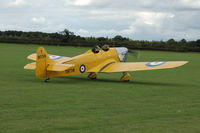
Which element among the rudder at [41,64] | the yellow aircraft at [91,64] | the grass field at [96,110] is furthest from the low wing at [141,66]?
the rudder at [41,64]

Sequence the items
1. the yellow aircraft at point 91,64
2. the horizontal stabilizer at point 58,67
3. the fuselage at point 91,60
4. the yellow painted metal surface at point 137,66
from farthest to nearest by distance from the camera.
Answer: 1. the yellow painted metal surface at point 137,66
2. the fuselage at point 91,60
3. the yellow aircraft at point 91,64
4. the horizontal stabilizer at point 58,67

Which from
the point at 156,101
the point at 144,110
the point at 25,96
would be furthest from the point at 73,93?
the point at 144,110

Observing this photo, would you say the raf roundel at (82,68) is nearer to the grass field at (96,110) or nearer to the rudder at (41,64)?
the rudder at (41,64)

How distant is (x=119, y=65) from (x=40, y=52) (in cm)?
422

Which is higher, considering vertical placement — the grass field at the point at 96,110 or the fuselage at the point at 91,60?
the fuselage at the point at 91,60

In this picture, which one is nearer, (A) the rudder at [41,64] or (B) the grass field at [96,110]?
(B) the grass field at [96,110]

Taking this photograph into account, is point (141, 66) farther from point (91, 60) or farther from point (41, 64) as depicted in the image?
point (41, 64)

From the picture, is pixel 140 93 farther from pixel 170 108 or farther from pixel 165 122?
pixel 165 122

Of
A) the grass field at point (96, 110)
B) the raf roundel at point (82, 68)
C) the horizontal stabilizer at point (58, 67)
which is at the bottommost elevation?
the grass field at point (96, 110)

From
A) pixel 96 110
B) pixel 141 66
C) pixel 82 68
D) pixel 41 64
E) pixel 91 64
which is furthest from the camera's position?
pixel 91 64

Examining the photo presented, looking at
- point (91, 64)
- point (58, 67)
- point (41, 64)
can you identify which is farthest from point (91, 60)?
point (41, 64)

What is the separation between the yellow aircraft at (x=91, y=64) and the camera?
15.6 meters

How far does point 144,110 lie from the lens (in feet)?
31.9

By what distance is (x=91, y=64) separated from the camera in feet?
58.6
